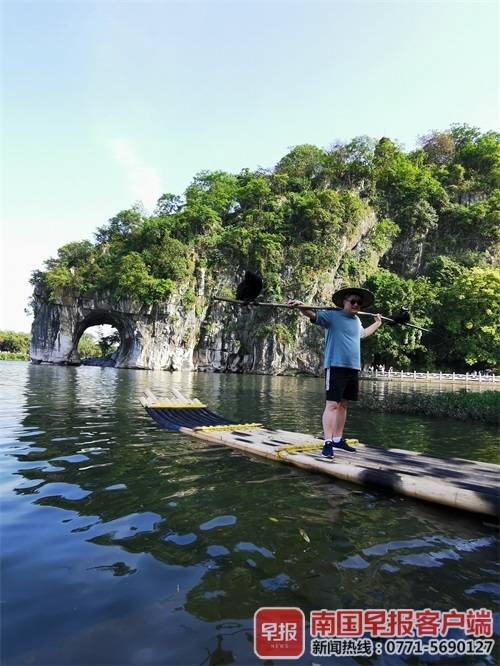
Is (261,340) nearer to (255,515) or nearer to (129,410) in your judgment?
(129,410)

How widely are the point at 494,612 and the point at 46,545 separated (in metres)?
3.16

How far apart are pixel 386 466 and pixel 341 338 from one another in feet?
5.77

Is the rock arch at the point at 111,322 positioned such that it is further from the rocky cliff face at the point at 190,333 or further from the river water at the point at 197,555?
the river water at the point at 197,555

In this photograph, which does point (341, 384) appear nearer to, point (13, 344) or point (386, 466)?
point (386, 466)

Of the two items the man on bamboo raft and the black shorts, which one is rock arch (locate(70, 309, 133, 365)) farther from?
the black shorts

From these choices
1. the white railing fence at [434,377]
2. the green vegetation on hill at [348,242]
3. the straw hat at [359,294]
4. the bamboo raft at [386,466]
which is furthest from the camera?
the green vegetation on hill at [348,242]

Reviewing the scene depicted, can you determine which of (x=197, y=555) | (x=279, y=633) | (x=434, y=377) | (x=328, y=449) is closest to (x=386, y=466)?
(x=328, y=449)

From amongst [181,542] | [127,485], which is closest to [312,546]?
[181,542]

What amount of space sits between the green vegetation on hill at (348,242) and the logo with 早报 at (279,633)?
142 feet

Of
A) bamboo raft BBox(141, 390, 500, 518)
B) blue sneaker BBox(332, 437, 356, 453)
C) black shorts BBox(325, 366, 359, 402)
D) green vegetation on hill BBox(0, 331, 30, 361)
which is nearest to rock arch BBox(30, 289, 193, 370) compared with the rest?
→ bamboo raft BBox(141, 390, 500, 518)

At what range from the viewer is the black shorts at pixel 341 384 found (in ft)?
17.7

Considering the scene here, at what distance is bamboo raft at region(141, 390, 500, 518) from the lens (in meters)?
3.93

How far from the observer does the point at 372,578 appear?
2729 mm

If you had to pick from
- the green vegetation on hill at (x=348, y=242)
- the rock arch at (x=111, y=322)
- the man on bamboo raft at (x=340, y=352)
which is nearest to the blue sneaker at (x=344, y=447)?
the man on bamboo raft at (x=340, y=352)
